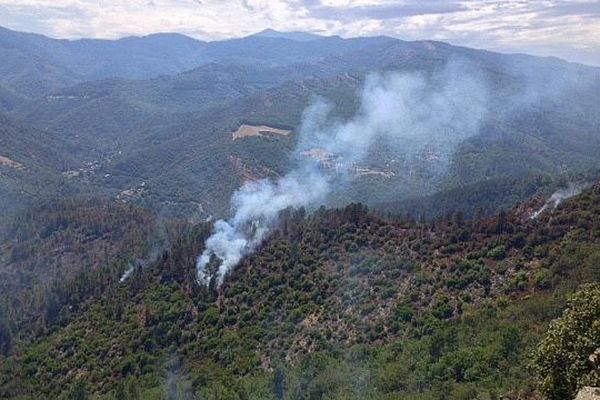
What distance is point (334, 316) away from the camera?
7025 cm

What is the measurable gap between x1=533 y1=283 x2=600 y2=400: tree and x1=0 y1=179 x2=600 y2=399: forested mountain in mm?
11055

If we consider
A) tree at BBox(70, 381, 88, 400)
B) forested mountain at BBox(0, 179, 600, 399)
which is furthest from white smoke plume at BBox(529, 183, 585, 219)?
tree at BBox(70, 381, 88, 400)

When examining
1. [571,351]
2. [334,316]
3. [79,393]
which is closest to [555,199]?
[334,316]

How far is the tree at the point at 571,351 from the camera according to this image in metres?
27.8

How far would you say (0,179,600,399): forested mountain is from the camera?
5331 cm

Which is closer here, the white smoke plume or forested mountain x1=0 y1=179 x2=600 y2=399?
forested mountain x1=0 y1=179 x2=600 y2=399

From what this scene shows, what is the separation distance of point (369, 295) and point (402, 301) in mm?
4853

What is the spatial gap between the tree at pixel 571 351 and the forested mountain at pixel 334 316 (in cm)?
1105

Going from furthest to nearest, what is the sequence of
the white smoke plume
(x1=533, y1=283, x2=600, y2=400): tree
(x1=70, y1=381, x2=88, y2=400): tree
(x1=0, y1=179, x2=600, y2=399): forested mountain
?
the white smoke plume < (x1=70, y1=381, x2=88, y2=400): tree < (x1=0, y1=179, x2=600, y2=399): forested mountain < (x1=533, y1=283, x2=600, y2=400): tree

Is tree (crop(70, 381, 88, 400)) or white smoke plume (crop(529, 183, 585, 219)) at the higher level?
white smoke plume (crop(529, 183, 585, 219))

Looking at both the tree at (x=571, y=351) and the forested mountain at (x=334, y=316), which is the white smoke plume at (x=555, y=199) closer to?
the forested mountain at (x=334, y=316)

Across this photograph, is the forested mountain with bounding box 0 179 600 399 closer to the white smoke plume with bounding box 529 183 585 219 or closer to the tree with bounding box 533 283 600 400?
the white smoke plume with bounding box 529 183 585 219

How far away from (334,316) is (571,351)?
43.3 metres

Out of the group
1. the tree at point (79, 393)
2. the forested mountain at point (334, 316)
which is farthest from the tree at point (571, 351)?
the tree at point (79, 393)
